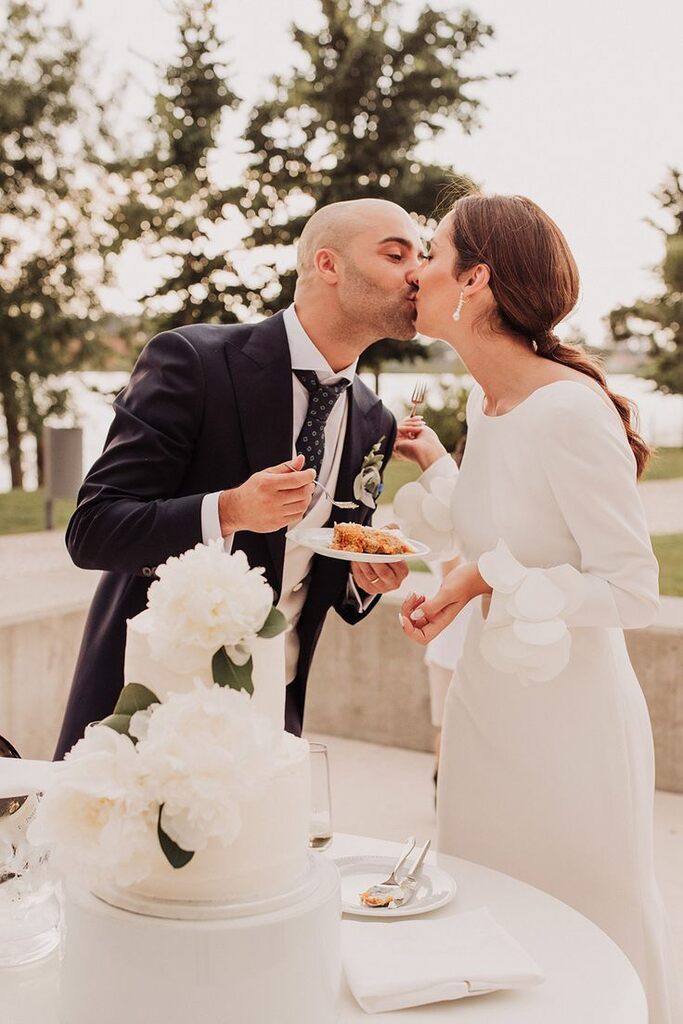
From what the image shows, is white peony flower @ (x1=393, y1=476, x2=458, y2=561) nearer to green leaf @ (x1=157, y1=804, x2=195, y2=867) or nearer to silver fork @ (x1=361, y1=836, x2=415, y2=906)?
silver fork @ (x1=361, y1=836, x2=415, y2=906)

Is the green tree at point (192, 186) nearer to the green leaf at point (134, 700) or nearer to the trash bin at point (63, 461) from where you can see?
the trash bin at point (63, 461)

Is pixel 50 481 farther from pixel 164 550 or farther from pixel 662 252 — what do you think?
pixel 662 252

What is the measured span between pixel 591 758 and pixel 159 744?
4.36 feet

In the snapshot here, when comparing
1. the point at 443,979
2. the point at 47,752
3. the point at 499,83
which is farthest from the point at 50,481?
the point at 499,83

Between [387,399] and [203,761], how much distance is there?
10.6 meters

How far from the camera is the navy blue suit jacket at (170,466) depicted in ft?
8.20

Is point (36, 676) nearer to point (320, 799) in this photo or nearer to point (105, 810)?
point (320, 799)

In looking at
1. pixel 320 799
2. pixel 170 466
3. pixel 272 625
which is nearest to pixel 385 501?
pixel 170 466

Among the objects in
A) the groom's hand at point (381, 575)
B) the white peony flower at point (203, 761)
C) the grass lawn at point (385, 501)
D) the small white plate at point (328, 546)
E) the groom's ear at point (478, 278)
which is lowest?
the grass lawn at point (385, 501)

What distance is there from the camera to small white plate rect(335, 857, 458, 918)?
5.48 ft

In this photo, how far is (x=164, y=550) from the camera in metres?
2.45

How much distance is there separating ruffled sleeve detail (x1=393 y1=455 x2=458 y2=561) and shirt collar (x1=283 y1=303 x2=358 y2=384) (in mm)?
421

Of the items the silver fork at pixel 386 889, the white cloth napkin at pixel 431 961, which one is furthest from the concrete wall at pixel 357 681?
the white cloth napkin at pixel 431 961

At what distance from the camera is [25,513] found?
11.5m
